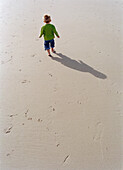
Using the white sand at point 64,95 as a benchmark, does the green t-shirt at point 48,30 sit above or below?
above

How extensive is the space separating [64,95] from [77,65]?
1020 mm

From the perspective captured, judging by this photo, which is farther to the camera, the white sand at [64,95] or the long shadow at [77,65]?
the long shadow at [77,65]

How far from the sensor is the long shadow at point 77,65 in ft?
12.5

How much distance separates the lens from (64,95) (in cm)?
339

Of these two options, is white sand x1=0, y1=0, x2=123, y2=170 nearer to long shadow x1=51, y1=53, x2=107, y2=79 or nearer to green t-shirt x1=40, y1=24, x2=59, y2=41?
long shadow x1=51, y1=53, x2=107, y2=79

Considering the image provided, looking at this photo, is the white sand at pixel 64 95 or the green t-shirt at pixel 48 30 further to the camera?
the green t-shirt at pixel 48 30

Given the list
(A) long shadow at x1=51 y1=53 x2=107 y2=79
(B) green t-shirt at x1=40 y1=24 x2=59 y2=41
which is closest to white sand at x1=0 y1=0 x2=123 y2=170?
(A) long shadow at x1=51 y1=53 x2=107 y2=79

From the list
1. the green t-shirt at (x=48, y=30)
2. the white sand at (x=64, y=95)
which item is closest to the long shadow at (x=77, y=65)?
the white sand at (x=64, y=95)

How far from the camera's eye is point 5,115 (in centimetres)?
314

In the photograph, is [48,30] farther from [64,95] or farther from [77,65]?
[64,95]

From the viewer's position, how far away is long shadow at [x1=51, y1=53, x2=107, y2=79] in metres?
3.80

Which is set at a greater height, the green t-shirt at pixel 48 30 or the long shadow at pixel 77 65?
the green t-shirt at pixel 48 30

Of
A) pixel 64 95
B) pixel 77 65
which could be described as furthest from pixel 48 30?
pixel 64 95

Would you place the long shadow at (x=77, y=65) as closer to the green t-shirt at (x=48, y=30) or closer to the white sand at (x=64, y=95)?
the white sand at (x=64, y=95)
